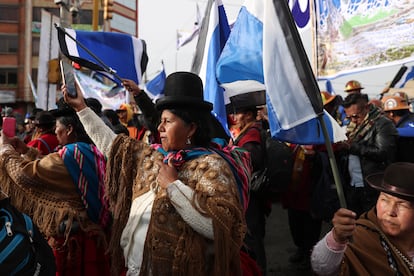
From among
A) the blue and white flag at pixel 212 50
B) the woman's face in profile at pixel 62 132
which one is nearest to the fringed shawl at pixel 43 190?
the woman's face in profile at pixel 62 132

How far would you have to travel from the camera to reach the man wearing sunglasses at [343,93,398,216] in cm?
441

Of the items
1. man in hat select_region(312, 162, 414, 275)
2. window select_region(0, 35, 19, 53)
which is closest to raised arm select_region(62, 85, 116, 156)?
man in hat select_region(312, 162, 414, 275)

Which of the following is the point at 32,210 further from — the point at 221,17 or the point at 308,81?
the point at 221,17

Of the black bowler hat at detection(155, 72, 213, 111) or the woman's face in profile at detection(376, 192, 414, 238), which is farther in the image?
the black bowler hat at detection(155, 72, 213, 111)

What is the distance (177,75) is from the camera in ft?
8.35

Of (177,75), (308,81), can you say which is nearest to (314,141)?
(308,81)

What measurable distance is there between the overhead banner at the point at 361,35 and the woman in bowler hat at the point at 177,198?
9.37ft

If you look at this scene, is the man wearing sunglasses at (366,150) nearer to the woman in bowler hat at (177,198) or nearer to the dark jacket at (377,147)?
the dark jacket at (377,147)

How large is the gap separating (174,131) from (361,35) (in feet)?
10.8

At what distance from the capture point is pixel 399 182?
2.34m

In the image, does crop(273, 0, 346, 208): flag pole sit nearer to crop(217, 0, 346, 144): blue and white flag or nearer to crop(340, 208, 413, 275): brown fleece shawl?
crop(217, 0, 346, 144): blue and white flag

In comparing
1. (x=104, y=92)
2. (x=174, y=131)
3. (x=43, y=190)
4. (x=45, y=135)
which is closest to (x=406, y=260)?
(x=174, y=131)

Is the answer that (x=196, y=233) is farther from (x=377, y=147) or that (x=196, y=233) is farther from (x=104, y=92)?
(x=104, y=92)

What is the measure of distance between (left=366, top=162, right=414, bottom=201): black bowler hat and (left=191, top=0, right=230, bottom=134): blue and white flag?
65.4 inches
